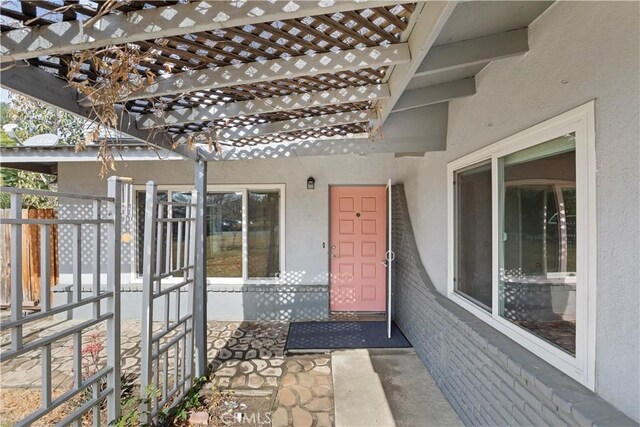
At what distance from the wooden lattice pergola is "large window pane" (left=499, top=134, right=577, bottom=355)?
3.41 ft

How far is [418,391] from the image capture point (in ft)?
10.6

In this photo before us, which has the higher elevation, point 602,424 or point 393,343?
point 602,424

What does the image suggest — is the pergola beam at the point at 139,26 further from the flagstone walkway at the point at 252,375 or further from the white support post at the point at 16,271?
the flagstone walkway at the point at 252,375

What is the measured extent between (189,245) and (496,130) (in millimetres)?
2979

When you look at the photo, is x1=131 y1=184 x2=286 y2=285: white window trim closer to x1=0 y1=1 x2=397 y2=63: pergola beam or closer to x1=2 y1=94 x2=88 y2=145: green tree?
x1=2 y1=94 x2=88 y2=145: green tree

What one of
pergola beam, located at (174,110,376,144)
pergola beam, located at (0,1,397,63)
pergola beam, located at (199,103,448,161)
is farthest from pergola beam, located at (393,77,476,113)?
pergola beam, located at (0,1,397,63)

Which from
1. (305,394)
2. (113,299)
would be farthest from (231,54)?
(305,394)

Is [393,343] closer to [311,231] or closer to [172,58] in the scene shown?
[311,231]

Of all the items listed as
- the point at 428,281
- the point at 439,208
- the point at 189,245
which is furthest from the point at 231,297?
the point at 439,208

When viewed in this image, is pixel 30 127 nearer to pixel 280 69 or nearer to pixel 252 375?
pixel 252 375

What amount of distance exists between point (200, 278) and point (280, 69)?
8.34 feet

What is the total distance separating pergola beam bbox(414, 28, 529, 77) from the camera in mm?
2086

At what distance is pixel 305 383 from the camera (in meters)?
3.42

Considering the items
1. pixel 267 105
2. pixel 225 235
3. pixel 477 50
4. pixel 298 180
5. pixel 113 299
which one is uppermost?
pixel 477 50
